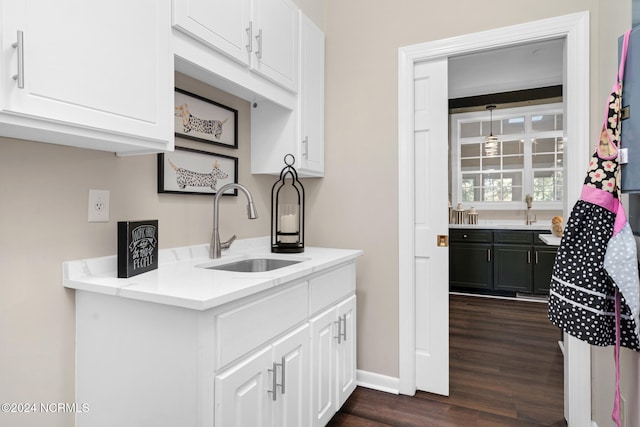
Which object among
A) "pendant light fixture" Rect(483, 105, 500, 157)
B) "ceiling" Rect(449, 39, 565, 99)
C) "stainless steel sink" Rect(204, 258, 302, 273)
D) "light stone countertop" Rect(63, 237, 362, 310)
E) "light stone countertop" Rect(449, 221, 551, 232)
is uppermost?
"ceiling" Rect(449, 39, 565, 99)

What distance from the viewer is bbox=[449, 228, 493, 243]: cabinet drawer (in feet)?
15.2

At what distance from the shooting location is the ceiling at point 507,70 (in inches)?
144

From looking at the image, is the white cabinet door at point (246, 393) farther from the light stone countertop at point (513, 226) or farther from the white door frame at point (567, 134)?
the light stone countertop at point (513, 226)

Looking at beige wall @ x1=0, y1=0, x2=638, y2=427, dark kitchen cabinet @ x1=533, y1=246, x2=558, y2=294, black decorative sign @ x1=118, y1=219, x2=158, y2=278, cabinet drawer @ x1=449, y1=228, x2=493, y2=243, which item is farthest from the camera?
cabinet drawer @ x1=449, y1=228, x2=493, y2=243

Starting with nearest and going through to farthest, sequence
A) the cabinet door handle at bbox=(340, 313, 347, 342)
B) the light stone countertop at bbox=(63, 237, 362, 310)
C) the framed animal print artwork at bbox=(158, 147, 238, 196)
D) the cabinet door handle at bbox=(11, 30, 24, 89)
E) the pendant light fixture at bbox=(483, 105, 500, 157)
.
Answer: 1. the cabinet door handle at bbox=(11, 30, 24, 89)
2. the light stone countertop at bbox=(63, 237, 362, 310)
3. the framed animal print artwork at bbox=(158, 147, 238, 196)
4. the cabinet door handle at bbox=(340, 313, 347, 342)
5. the pendant light fixture at bbox=(483, 105, 500, 157)

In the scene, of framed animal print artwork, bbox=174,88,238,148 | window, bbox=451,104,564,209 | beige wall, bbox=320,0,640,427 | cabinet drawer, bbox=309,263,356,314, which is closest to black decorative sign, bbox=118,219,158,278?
framed animal print artwork, bbox=174,88,238,148

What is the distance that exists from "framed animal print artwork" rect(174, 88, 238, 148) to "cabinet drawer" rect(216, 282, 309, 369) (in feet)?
2.99

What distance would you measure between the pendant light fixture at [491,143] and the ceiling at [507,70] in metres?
1.03

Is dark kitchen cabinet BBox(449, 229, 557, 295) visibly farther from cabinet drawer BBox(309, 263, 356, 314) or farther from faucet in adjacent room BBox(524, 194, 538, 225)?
cabinet drawer BBox(309, 263, 356, 314)

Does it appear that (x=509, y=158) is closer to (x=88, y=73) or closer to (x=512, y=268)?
(x=512, y=268)

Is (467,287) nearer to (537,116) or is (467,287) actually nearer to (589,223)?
(537,116)

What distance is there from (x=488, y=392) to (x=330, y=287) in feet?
4.31

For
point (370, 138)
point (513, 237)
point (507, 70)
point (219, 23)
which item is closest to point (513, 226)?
point (513, 237)

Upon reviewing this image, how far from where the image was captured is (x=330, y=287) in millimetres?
1819
